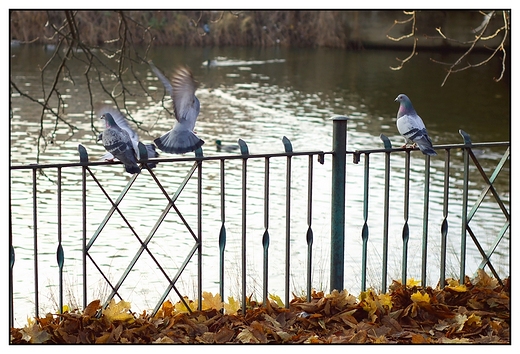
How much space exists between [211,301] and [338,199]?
891 mm

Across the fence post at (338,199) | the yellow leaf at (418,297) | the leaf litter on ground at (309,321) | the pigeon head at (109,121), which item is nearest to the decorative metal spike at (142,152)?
the pigeon head at (109,121)

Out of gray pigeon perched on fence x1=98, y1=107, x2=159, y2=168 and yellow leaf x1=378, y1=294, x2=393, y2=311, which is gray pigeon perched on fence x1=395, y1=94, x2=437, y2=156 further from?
gray pigeon perched on fence x1=98, y1=107, x2=159, y2=168

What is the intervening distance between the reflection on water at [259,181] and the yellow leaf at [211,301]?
1262 mm

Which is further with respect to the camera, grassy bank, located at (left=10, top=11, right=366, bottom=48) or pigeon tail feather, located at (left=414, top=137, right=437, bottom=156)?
grassy bank, located at (left=10, top=11, right=366, bottom=48)

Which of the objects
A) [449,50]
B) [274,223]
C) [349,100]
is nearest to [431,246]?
[274,223]

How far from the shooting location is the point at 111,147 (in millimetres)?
3787

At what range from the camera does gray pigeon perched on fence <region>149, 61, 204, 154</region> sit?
3926 millimetres

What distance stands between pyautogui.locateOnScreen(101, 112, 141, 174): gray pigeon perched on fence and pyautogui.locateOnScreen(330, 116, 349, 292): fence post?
109 centimetres

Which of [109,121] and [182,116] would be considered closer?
[109,121]

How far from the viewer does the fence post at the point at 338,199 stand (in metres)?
4.22

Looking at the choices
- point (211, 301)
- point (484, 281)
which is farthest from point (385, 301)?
point (211, 301)

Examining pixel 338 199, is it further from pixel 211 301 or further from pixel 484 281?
pixel 484 281

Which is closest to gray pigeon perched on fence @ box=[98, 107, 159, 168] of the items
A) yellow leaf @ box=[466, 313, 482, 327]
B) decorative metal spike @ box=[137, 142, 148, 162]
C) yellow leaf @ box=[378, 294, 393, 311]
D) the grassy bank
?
decorative metal spike @ box=[137, 142, 148, 162]

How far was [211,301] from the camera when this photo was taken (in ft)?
13.6
